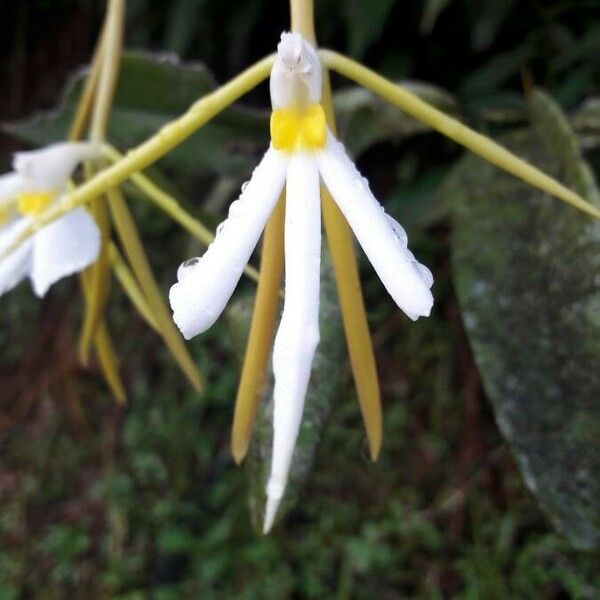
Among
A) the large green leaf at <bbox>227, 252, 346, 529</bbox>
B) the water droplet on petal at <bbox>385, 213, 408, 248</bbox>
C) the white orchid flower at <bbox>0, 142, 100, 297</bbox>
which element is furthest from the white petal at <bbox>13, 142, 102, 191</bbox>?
the water droplet on petal at <bbox>385, 213, 408, 248</bbox>

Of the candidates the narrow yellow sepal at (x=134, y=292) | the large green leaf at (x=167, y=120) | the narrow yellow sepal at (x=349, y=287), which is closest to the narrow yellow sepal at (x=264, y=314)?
the narrow yellow sepal at (x=349, y=287)

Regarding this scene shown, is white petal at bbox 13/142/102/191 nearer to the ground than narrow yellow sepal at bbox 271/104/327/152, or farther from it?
nearer to the ground

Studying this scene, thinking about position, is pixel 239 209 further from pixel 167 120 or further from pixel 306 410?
pixel 167 120

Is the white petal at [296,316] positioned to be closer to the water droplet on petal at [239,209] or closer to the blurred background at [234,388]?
the water droplet on petal at [239,209]

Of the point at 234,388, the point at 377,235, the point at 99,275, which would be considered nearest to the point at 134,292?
the point at 99,275

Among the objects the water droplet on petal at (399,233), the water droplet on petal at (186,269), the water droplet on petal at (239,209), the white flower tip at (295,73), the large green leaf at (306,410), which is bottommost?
the large green leaf at (306,410)

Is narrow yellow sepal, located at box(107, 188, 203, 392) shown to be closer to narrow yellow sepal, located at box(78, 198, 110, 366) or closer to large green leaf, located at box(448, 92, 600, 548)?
narrow yellow sepal, located at box(78, 198, 110, 366)
